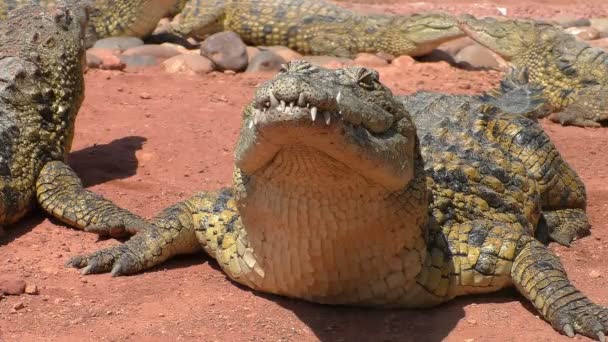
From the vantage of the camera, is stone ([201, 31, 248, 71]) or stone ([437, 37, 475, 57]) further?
stone ([437, 37, 475, 57])

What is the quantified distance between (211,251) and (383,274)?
1.01 m

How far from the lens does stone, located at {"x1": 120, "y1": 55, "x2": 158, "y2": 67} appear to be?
1038 cm

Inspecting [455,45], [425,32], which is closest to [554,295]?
[425,32]

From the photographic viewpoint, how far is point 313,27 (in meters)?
12.3

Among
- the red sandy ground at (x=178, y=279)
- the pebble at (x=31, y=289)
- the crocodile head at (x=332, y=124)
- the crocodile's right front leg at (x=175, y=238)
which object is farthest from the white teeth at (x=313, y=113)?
the pebble at (x=31, y=289)

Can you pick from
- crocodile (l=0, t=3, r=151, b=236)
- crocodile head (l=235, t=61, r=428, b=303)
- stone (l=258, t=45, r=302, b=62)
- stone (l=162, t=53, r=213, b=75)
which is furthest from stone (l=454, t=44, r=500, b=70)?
crocodile head (l=235, t=61, r=428, b=303)

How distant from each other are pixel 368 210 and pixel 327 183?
1.25ft

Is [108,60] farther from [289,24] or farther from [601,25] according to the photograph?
[601,25]

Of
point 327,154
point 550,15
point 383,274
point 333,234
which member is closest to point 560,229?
point 383,274

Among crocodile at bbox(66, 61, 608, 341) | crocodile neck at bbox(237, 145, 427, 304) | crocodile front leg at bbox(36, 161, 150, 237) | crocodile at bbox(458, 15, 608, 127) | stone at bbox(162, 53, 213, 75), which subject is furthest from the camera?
stone at bbox(162, 53, 213, 75)

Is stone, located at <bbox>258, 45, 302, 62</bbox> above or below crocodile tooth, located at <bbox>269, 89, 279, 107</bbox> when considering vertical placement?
below

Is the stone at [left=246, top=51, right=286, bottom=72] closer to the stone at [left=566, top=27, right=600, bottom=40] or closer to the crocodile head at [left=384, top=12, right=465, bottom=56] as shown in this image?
the crocodile head at [left=384, top=12, right=465, bottom=56]

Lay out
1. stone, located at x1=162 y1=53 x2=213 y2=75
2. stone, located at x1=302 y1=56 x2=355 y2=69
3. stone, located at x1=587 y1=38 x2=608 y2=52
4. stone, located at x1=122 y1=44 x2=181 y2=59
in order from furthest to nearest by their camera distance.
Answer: stone, located at x1=587 y1=38 x2=608 y2=52 < stone, located at x1=302 y1=56 x2=355 y2=69 < stone, located at x1=122 y1=44 x2=181 y2=59 < stone, located at x1=162 y1=53 x2=213 y2=75

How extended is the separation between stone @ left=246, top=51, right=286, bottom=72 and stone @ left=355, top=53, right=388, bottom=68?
3.48 feet
